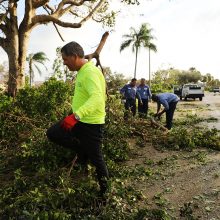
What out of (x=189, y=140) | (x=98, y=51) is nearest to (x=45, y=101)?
(x=98, y=51)

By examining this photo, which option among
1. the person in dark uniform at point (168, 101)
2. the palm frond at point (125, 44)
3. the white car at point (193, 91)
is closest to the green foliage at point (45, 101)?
the person in dark uniform at point (168, 101)

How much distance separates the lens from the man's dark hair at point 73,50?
4383mm

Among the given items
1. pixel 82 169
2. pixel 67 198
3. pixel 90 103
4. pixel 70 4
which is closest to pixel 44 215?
pixel 67 198

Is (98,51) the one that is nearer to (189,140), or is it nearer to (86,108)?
(189,140)

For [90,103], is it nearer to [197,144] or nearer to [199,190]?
[199,190]

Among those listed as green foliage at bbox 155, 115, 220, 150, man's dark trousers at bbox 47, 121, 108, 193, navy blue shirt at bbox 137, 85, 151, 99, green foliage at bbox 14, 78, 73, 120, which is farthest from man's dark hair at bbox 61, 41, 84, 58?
navy blue shirt at bbox 137, 85, 151, 99

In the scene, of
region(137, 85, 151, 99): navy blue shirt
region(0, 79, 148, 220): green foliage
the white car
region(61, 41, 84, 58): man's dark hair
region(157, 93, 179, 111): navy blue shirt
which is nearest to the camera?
region(61, 41, 84, 58): man's dark hair

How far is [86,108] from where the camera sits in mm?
4117

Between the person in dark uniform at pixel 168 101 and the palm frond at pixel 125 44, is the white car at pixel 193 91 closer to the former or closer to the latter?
the palm frond at pixel 125 44

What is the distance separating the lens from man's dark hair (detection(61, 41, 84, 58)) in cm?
438

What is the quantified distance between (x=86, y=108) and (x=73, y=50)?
0.73 metres

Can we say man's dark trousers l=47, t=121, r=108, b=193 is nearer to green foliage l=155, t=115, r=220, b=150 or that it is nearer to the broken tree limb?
the broken tree limb

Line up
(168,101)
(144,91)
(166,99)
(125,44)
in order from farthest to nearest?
(125,44), (144,91), (168,101), (166,99)

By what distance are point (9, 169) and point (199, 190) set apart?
3226mm
